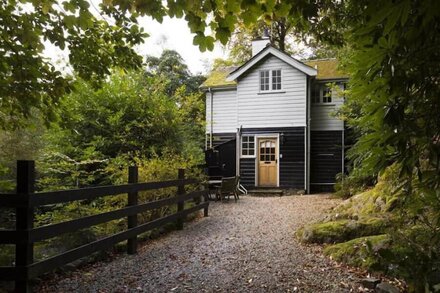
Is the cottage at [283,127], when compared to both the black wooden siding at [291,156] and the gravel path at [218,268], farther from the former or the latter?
the gravel path at [218,268]

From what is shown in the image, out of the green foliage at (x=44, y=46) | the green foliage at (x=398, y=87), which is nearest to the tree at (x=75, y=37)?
the green foliage at (x=44, y=46)

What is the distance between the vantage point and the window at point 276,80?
1816 cm

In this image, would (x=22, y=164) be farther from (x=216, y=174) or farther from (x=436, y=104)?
(x=216, y=174)

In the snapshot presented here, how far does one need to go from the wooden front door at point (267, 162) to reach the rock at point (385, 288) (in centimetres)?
1386

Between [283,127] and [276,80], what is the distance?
231 cm

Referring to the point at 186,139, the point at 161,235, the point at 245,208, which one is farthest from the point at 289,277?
the point at 186,139

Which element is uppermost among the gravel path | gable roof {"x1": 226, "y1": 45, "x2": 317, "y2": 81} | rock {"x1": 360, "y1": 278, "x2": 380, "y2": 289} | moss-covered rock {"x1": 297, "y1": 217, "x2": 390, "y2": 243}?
gable roof {"x1": 226, "y1": 45, "x2": 317, "y2": 81}

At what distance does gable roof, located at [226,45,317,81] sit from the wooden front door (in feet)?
11.1

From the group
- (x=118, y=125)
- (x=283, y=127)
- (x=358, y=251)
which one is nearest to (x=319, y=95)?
(x=283, y=127)

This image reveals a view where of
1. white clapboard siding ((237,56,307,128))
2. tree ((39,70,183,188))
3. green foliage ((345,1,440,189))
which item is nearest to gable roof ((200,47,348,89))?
white clapboard siding ((237,56,307,128))

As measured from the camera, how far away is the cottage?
17625 mm

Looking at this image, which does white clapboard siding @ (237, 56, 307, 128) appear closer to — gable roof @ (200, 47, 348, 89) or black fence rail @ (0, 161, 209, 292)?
gable roof @ (200, 47, 348, 89)

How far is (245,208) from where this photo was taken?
12250 mm

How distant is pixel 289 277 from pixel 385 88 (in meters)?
4.14
